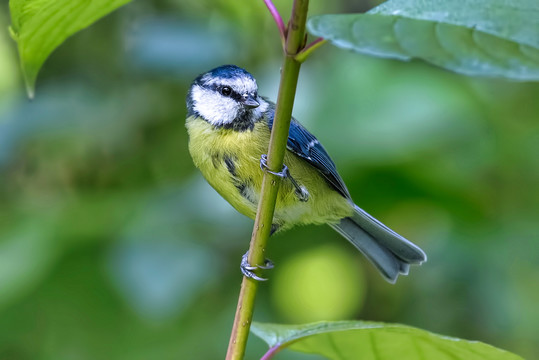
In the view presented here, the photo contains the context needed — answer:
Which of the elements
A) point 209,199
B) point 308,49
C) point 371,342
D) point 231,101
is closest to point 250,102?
point 231,101

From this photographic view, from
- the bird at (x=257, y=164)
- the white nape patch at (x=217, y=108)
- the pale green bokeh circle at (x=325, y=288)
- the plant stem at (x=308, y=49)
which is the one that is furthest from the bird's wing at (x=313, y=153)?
the plant stem at (x=308, y=49)

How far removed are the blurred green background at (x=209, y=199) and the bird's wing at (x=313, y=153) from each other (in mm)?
168

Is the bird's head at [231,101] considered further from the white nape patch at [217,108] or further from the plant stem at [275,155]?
the plant stem at [275,155]

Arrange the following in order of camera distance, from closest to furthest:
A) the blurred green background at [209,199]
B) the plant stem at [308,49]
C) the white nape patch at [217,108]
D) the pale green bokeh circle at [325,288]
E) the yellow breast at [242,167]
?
the plant stem at [308,49] → the yellow breast at [242,167] → the white nape patch at [217,108] → the blurred green background at [209,199] → the pale green bokeh circle at [325,288]

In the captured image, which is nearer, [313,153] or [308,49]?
[308,49]

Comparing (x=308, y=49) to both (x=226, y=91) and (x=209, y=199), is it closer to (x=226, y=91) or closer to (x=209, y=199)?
(x=226, y=91)

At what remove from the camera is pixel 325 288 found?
3340mm

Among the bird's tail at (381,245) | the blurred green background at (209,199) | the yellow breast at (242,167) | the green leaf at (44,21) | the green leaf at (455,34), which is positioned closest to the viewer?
the green leaf at (455,34)

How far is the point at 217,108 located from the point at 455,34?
5.02 ft

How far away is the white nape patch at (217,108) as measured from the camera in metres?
2.19

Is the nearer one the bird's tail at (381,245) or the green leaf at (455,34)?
the green leaf at (455,34)

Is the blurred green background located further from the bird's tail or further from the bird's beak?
the bird's beak

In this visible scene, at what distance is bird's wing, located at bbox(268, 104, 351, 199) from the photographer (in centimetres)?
223

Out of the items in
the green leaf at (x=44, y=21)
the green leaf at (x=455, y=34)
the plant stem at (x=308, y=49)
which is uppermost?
the green leaf at (x=455, y=34)
